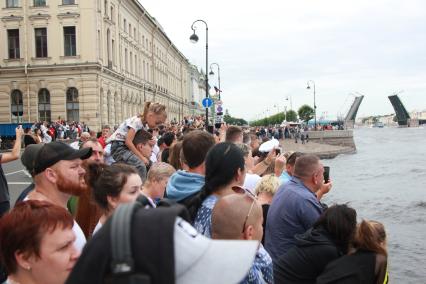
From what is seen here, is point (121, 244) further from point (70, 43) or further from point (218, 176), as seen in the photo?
point (70, 43)

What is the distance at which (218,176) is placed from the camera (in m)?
3.43

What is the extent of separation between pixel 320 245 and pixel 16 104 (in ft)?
138

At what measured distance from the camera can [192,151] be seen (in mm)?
4062

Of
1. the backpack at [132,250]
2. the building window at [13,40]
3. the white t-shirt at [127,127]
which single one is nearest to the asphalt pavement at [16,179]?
the white t-shirt at [127,127]

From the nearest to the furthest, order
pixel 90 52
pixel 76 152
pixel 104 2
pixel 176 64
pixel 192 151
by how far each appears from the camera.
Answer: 1. pixel 76 152
2. pixel 192 151
3. pixel 90 52
4. pixel 104 2
5. pixel 176 64

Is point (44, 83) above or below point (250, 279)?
above

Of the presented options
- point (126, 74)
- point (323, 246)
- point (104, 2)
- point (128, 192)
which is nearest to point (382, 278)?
point (323, 246)

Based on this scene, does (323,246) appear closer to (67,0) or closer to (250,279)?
(250,279)

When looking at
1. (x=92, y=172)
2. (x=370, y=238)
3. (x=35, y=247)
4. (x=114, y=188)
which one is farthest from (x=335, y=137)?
(x=35, y=247)

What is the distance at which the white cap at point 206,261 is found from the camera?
1417 mm

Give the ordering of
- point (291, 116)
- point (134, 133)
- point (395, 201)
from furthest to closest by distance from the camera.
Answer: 1. point (291, 116)
2. point (395, 201)
3. point (134, 133)

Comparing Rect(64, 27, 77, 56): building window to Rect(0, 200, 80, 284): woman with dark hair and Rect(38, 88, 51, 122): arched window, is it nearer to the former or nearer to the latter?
Rect(38, 88, 51, 122): arched window

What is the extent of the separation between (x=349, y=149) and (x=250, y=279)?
55.6 meters

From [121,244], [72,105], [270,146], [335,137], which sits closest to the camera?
[121,244]
